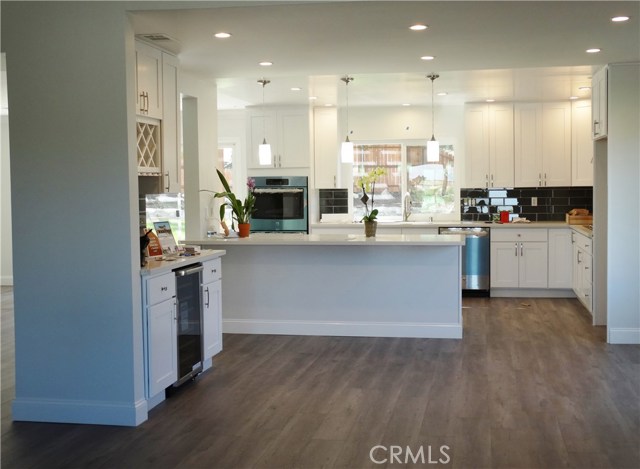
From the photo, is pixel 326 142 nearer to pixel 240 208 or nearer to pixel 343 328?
pixel 240 208

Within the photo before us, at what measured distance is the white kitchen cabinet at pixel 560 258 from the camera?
8797mm

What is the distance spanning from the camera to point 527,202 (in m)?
9.59

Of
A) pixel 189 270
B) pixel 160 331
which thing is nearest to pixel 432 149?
pixel 189 270

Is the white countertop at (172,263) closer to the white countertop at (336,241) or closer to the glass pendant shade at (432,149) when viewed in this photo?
the white countertop at (336,241)

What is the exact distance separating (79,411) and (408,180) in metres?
6.42

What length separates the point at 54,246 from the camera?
438 cm

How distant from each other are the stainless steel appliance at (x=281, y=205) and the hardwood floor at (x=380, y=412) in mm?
2818

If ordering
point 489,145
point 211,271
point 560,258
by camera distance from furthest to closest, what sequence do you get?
point 489,145 → point 560,258 → point 211,271

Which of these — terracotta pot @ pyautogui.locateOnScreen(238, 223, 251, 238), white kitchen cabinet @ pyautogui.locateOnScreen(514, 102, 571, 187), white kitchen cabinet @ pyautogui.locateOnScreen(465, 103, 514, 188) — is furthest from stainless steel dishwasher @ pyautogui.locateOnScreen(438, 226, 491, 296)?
terracotta pot @ pyautogui.locateOnScreen(238, 223, 251, 238)

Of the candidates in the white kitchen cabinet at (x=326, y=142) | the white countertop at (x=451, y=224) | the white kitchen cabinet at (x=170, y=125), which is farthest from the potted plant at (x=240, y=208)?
the white kitchen cabinet at (x=326, y=142)

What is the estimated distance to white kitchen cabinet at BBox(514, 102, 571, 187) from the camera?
29.8 ft

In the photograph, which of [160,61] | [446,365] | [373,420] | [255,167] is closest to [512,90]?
[255,167]

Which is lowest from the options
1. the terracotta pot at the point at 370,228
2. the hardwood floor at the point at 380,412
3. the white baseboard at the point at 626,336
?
the hardwood floor at the point at 380,412

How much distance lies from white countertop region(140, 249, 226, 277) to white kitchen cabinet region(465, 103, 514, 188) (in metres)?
4.80
